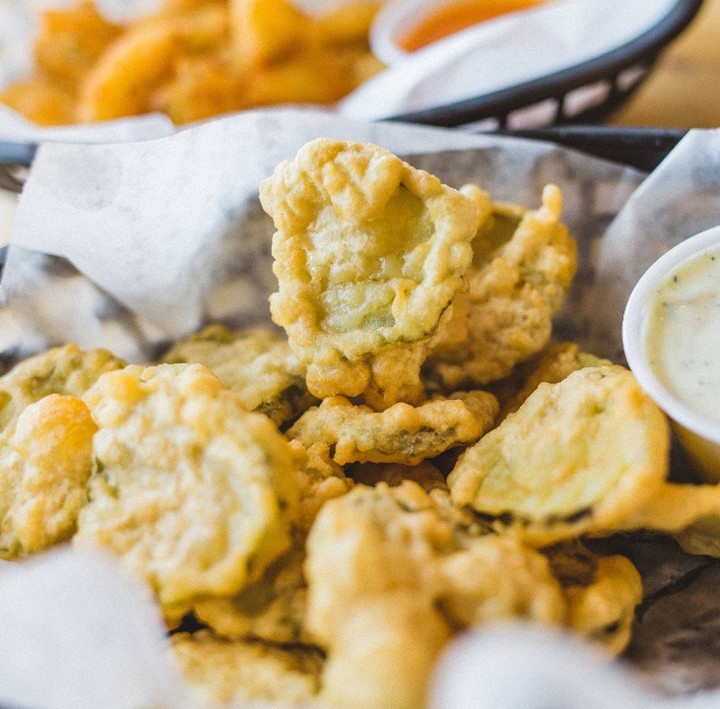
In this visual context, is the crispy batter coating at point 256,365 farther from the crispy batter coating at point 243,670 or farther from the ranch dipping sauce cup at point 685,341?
the ranch dipping sauce cup at point 685,341

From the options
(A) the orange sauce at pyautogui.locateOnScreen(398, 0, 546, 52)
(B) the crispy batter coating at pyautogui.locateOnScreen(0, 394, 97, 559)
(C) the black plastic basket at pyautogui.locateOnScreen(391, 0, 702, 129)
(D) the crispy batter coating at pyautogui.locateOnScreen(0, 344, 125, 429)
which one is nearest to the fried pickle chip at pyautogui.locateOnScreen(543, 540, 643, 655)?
(B) the crispy batter coating at pyautogui.locateOnScreen(0, 394, 97, 559)

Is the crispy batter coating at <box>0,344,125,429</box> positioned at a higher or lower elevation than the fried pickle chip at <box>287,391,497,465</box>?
lower

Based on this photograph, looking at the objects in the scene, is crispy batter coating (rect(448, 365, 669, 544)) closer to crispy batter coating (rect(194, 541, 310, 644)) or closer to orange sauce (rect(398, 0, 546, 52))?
crispy batter coating (rect(194, 541, 310, 644))

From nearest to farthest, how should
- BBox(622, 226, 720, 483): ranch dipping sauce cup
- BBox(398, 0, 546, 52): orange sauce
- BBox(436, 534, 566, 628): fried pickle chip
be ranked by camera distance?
BBox(436, 534, 566, 628): fried pickle chip, BBox(622, 226, 720, 483): ranch dipping sauce cup, BBox(398, 0, 546, 52): orange sauce

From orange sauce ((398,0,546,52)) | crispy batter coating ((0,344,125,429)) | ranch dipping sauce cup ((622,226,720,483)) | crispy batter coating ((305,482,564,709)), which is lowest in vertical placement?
crispy batter coating ((0,344,125,429))

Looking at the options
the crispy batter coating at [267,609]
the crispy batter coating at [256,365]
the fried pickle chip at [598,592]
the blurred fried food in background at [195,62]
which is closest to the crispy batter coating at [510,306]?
the crispy batter coating at [256,365]

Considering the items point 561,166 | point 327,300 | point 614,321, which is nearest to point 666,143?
point 561,166

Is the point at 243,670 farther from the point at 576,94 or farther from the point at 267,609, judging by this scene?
the point at 576,94
